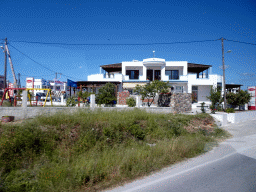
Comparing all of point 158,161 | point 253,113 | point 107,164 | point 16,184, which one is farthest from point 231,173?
point 253,113

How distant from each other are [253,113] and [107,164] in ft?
61.0

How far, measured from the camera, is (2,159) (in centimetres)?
462

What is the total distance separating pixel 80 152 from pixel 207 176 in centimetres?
401

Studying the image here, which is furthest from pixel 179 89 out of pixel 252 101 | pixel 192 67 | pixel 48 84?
pixel 48 84

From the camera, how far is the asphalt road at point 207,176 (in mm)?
3889

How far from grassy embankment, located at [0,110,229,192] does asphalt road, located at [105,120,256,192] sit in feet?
1.21

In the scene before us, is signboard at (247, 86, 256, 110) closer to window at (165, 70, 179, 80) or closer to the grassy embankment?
window at (165, 70, 179, 80)

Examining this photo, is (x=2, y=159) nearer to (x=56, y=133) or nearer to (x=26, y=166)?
(x=26, y=166)

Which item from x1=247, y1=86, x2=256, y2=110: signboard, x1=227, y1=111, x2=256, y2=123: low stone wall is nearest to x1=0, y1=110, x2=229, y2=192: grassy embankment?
x1=227, y1=111, x2=256, y2=123: low stone wall

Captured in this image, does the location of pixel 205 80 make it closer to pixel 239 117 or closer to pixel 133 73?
pixel 239 117

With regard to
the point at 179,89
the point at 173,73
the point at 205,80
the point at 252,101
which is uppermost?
the point at 173,73

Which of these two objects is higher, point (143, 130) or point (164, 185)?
point (143, 130)

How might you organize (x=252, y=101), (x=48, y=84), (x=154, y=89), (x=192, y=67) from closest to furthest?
(x=154, y=89) → (x=252, y=101) → (x=192, y=67) → (x=48, y=84)

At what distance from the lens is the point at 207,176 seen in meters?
4.50
